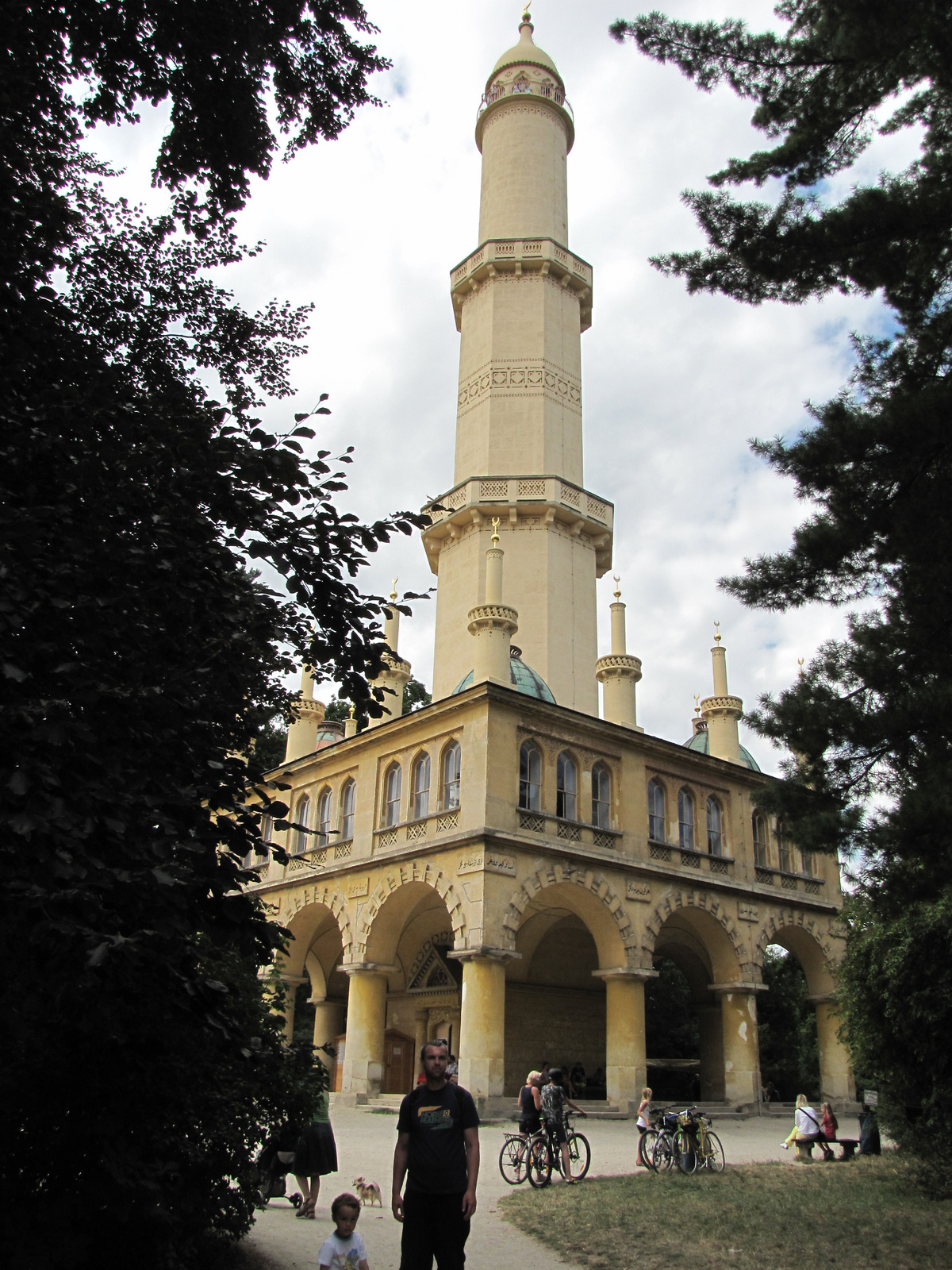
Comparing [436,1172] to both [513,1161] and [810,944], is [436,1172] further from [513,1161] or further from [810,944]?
[810,944]

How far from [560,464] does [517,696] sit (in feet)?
38.3

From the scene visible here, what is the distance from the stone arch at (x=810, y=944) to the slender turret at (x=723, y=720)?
4463 millimetres

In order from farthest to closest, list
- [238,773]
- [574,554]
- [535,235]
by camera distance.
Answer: [535,235]
[574,554]
[238,773]

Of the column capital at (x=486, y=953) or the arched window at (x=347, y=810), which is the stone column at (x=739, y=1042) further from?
the arched window at (x=347, y=810)

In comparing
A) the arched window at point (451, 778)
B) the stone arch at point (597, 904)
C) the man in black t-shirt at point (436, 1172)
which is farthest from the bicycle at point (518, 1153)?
the arched window at point (451, 778)

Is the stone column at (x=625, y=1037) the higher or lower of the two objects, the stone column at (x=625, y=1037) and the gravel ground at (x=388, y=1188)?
the higher

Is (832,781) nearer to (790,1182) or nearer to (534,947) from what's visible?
(790,1182)

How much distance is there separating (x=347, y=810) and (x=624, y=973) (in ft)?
26.5

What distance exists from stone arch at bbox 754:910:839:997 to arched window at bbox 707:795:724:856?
258 centimetres

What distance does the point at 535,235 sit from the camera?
3409 cm

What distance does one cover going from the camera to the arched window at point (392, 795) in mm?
24344

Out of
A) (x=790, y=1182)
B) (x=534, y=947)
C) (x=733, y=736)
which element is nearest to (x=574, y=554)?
(x=733, y=736)

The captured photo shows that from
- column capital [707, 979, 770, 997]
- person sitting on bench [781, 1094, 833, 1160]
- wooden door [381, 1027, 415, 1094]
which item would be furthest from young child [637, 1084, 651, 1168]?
wooden door [381, 1027, 415, 1094]

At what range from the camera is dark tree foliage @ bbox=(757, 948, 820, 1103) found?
34.2 metres
